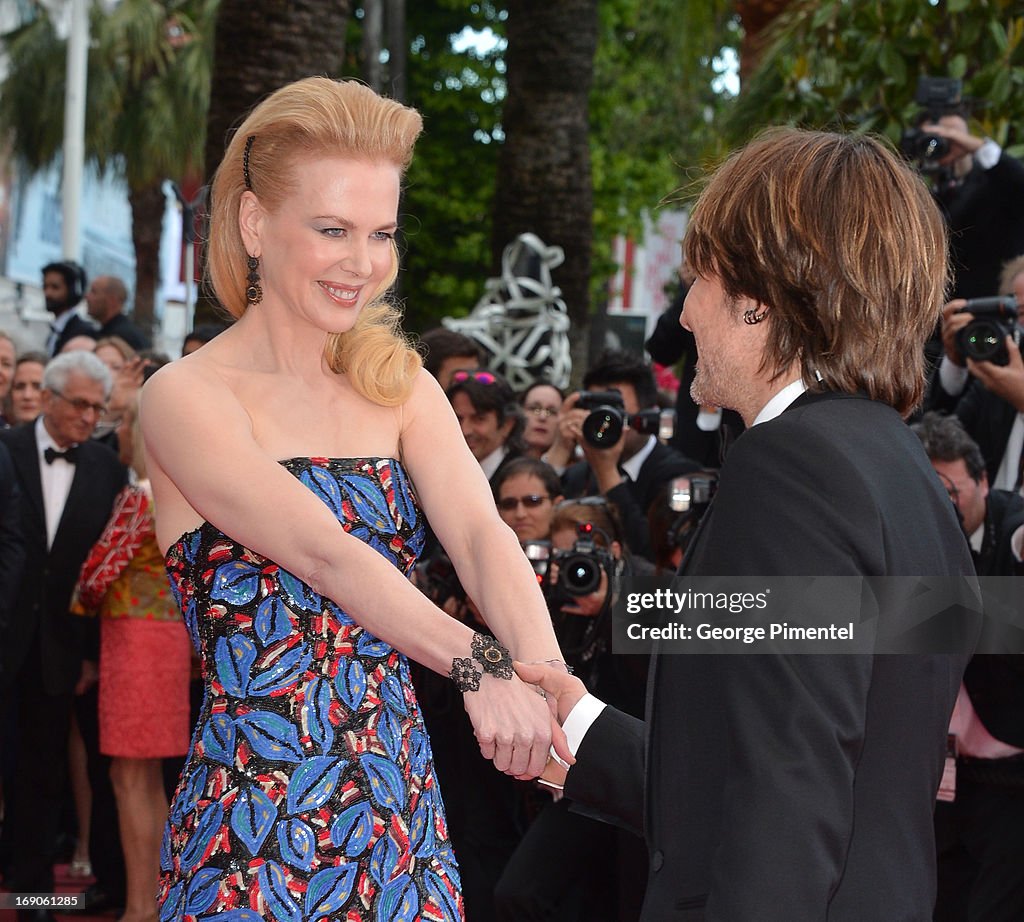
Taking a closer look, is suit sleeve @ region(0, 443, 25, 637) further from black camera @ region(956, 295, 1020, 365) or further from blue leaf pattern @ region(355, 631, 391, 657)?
blue leaf pattern @ region(355, 631, 391, 657)

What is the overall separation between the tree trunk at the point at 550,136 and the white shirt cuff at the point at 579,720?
9729 millimetres

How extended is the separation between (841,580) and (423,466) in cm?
126

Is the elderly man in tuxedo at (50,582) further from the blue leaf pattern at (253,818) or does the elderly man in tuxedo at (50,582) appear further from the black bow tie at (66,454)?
the blue leaf pattern at (253,818)

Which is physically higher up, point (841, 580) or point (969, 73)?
point (969, 73)

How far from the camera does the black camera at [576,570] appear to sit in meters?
5.05

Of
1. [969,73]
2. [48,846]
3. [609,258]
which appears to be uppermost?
[969,73]

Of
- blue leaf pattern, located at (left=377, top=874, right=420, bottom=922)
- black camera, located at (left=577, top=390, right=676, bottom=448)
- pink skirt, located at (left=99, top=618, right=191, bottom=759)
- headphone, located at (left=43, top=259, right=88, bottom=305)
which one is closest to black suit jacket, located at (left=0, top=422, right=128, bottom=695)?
pink skirt, located at (left=99, top=618, right=191, bottom=759)

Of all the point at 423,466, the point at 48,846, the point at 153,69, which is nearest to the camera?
the point at 423,466

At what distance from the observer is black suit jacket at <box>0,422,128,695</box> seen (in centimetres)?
696

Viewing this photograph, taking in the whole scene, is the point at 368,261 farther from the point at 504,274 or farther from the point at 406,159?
the point at 504,274

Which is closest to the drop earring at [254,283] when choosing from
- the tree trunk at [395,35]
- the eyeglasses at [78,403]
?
the eyeglasses at [78,403]

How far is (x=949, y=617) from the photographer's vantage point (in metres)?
1.92

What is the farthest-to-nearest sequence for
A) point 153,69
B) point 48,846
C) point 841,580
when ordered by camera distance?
point 153,69, point 48,846, point 841,580

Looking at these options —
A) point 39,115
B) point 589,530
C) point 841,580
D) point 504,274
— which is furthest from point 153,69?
point 841,580
